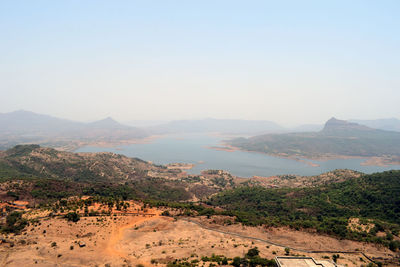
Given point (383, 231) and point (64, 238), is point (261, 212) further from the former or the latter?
point (64, 238)

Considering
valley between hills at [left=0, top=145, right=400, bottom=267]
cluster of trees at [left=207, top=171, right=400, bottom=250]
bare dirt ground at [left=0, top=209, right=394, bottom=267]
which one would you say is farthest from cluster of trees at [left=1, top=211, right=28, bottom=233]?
cluster of trees at [left=207, top=171, right=400, bottom=250]

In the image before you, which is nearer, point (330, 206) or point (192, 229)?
point (192, 229)

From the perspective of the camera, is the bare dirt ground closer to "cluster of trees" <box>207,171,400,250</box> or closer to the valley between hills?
the valley between hills

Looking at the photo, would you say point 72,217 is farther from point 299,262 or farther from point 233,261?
point 299,262

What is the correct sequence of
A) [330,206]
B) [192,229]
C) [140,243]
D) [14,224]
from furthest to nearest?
[330,206] < [192,229] < [14,224] < [140,243]

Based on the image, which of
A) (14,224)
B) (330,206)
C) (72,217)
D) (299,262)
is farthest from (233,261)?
(330,206)

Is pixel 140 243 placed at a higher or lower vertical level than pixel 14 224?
lower

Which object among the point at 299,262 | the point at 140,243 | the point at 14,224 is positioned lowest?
the point at 140,243

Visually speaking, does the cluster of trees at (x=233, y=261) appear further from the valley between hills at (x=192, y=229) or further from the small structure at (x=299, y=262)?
the small structure at (x=299, y=262)

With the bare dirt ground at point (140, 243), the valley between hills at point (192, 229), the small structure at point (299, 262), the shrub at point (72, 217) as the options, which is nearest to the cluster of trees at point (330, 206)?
the valley between hills at point (192, 229)
